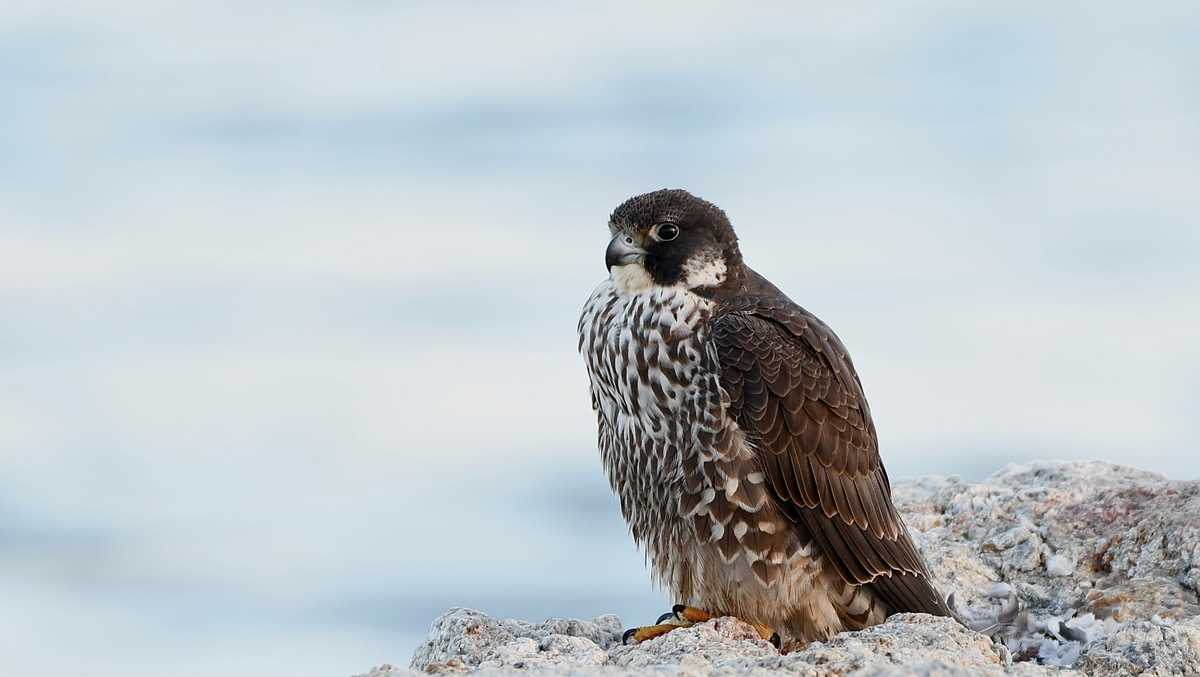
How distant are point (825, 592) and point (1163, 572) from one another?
1336 millimetres

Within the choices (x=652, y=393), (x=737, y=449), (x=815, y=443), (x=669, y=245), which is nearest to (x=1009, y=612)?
(x=815, y=443)

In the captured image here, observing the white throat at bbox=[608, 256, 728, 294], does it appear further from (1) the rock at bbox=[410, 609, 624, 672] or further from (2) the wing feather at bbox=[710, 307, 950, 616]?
(1) the rock at bbox=[410, 609, 624, 672]

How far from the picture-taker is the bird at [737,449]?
5.71 m

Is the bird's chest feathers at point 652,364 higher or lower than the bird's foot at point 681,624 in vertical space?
higher

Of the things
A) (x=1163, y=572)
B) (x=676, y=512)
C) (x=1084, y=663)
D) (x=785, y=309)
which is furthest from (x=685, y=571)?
(x=1163, y=572)

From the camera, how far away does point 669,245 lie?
607 centimetres

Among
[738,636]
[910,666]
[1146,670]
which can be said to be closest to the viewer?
[910,666]

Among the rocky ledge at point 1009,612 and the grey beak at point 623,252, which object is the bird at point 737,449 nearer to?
the grey beak at point 623,252

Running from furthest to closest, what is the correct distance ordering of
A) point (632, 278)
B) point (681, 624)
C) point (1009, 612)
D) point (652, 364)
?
1. point (632, 278)
2. point (1009, 612)
3. point (652, 364)
4. point (681, 624)

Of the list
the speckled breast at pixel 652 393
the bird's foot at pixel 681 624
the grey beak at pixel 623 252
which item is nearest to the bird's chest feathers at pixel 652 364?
the speckled breast at pixel 652 393

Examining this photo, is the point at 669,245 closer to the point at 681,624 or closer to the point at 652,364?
the point at 652,364

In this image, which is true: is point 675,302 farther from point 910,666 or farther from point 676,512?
point 910,666

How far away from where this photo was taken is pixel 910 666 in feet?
12.8

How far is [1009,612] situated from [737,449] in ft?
3.96
